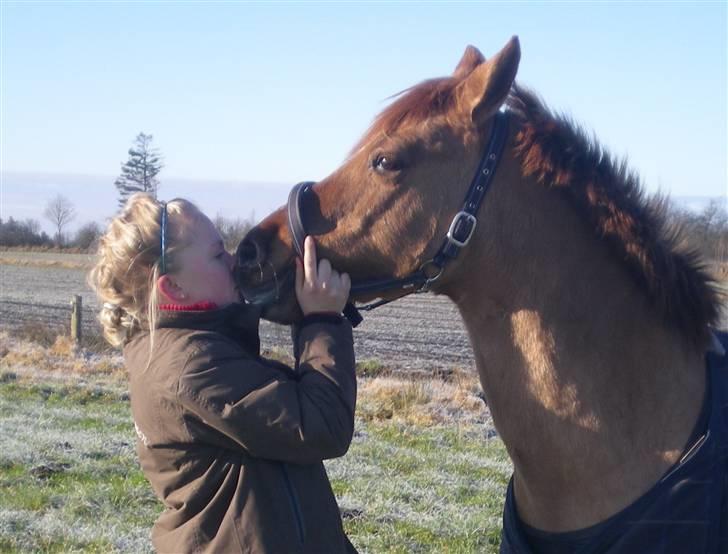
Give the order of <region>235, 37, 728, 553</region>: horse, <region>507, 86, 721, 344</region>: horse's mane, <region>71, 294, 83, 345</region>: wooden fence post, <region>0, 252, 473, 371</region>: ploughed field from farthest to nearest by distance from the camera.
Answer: <region>71, 294, 83, 345</region>: wooden fence post
<region>0, 252, 473, 371</region>: ploughed field
<region>507, 86, 721, 344</region>: horse's mane
<region>235, 37, 728, 553</region>: horse

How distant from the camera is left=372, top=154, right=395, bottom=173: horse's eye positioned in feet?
9.30

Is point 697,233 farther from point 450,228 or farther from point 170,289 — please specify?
point 170,289

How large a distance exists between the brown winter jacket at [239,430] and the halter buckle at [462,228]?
1.52 ft

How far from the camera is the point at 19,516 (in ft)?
19.3

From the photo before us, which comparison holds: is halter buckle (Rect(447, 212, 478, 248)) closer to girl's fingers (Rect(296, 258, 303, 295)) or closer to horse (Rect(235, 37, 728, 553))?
horse (Rect(235, 37, 728, 553))

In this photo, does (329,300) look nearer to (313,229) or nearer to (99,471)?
(313,229)

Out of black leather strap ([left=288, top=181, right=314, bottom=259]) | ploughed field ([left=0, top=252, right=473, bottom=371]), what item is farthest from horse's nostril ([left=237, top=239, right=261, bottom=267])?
ploughed field ([left=0, top=252, right=473, bottom=371])

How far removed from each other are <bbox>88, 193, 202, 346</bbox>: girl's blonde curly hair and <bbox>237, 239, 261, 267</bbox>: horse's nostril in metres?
0.19

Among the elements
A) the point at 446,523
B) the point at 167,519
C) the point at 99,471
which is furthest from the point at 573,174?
the point at 99,471

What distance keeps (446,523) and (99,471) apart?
303cm

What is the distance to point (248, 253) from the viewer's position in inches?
115

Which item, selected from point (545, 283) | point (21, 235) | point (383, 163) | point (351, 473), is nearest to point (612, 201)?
point (545, 283)

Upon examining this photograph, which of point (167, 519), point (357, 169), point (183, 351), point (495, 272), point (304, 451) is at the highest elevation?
point (357, 169)

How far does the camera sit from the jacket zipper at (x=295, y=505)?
2676 mm
